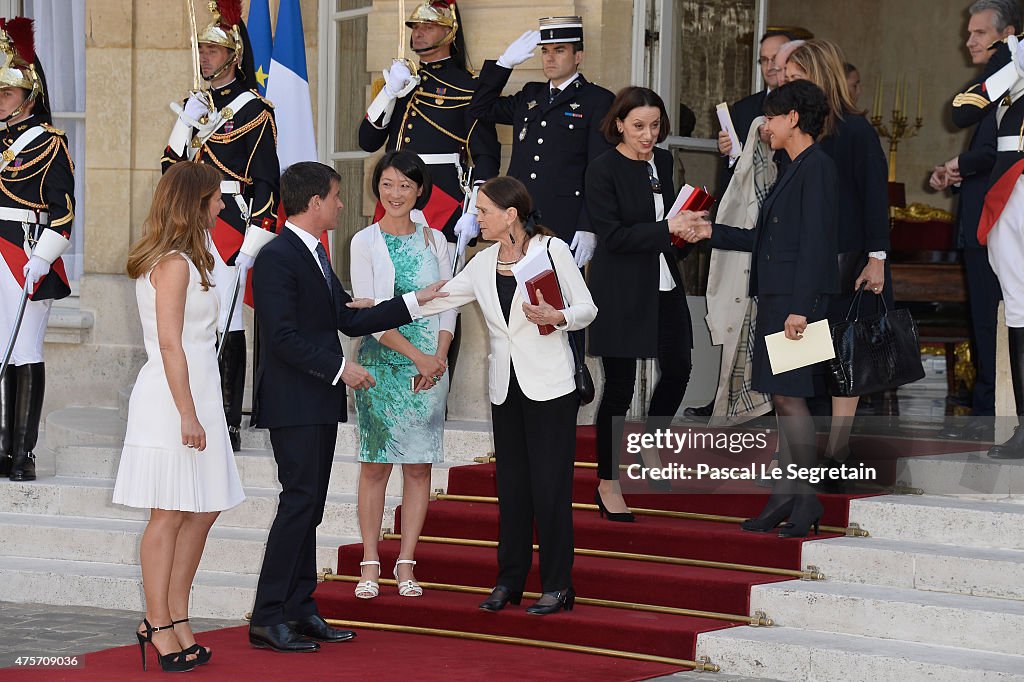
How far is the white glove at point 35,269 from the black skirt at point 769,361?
3.58 metres

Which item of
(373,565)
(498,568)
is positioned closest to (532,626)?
(498,568)

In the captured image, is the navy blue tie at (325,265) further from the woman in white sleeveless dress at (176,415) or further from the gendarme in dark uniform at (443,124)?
the gendarme in dark uniform at (443,124)

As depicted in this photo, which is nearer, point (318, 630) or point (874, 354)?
point (318, 630)

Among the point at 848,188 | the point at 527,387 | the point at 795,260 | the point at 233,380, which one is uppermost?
the point at 848,188

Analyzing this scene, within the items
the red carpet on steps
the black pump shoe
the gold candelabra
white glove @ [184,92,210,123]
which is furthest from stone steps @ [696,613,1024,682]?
the gold candelabra

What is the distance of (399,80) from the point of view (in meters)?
7.83

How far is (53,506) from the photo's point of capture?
7730 mm

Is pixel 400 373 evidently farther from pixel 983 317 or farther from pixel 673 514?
pixel 983 317

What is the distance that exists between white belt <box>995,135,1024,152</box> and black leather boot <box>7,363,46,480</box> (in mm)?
4586

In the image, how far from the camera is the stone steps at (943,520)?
5875 mm

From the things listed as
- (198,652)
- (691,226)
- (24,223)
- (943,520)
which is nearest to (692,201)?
(691,226)

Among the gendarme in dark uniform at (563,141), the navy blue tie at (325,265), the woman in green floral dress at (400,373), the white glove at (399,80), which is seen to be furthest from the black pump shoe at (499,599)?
the white glove at (399,80)

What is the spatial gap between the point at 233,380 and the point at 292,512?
2.54 meters

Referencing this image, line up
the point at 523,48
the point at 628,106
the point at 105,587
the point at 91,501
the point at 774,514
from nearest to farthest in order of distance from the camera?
the point at 774,514 < the point at 628,106 < the point at 105,587 < the point at 523,48 < the point at 91,501
